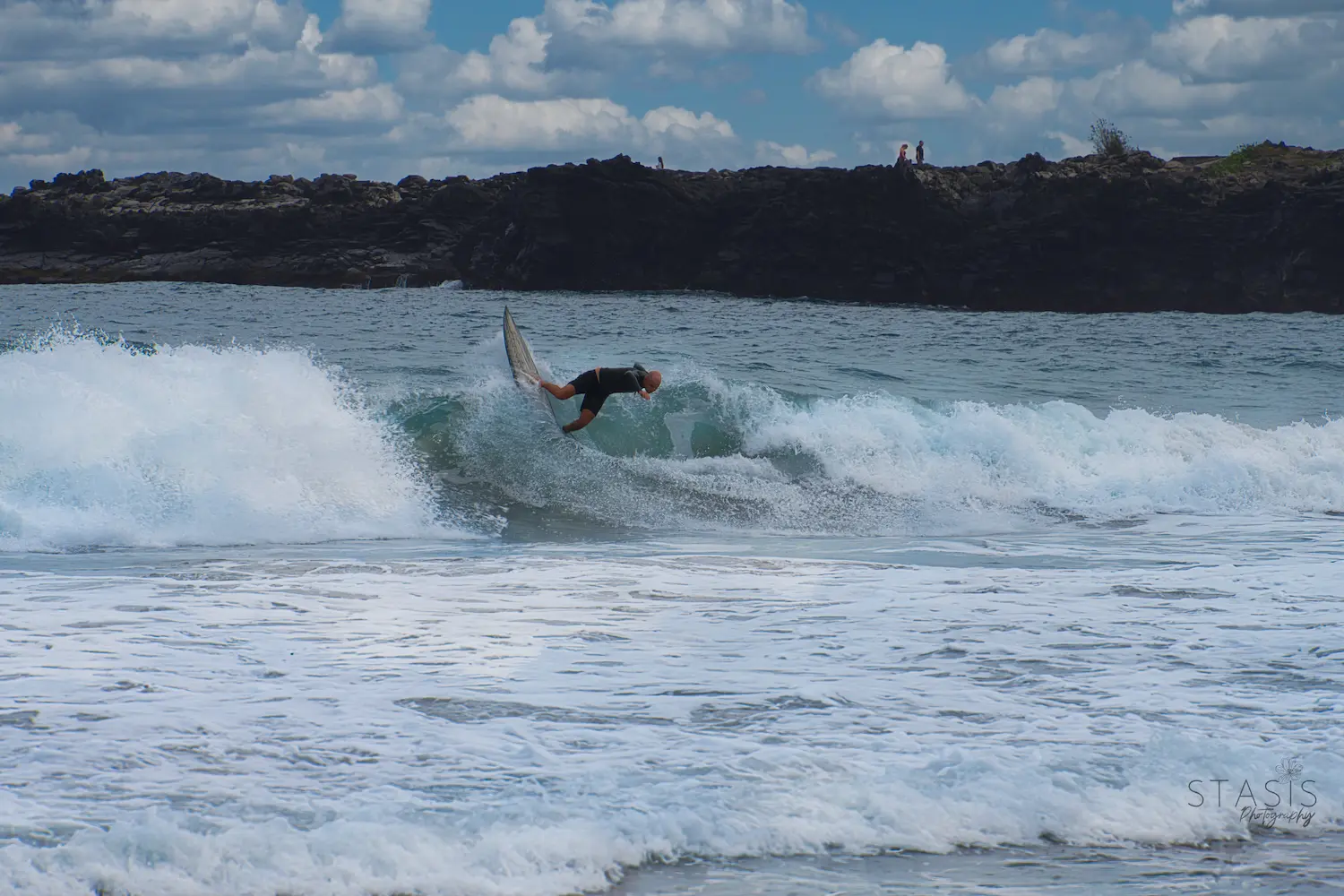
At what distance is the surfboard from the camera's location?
14.2 m

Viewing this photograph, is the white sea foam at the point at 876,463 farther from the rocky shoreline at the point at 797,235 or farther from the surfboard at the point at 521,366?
the rocky shoreline at the point at 797,235

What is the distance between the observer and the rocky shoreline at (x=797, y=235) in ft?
211

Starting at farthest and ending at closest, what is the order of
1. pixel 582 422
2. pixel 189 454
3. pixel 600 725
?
pixel 582 422 → pixel 189 454 → pixel 600 725

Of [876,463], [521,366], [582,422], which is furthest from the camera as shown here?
[521,366]

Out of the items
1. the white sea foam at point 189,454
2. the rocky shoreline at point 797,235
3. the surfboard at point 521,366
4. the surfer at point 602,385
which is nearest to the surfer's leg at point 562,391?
the surfer at point 602,385

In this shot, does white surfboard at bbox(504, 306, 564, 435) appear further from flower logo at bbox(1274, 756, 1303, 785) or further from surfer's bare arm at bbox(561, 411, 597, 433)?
flower logo at bbox(1274, 756, 1303, 785)

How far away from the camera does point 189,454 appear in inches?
453

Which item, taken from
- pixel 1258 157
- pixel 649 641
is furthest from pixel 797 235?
pixel 649 641

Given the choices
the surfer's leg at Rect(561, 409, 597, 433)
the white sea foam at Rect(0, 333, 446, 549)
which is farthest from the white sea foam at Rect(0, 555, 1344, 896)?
the surfer's leg at Rect(561, 409, 597, 433)

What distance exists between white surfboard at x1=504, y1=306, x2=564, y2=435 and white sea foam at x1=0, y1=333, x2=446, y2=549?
1.88 metres

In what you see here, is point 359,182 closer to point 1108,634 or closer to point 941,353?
point 941,353

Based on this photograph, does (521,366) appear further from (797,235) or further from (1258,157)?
(1258,157)

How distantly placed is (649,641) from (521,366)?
8772 mm

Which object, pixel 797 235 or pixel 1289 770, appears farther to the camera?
pixel 797 235
